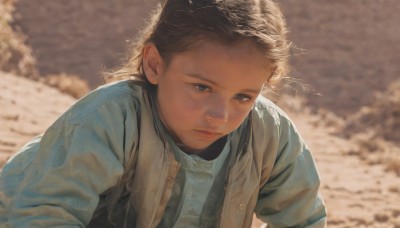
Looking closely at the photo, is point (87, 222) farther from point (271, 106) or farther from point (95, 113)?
point (271, 106)

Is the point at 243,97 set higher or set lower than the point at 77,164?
higher

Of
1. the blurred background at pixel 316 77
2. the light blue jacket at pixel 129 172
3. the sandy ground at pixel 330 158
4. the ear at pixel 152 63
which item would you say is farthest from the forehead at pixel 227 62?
the sandy ground at pixel 330 158

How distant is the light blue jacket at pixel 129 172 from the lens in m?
2.41

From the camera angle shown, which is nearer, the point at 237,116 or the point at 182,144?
the point at 237,116

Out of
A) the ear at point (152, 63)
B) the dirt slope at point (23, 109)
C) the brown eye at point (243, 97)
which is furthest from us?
the dirt slope at point (23, 109)

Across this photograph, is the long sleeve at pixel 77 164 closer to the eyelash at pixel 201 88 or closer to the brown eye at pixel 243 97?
the eyelash at pixel 201 88

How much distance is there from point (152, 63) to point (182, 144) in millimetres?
288

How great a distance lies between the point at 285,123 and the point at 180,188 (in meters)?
0.48

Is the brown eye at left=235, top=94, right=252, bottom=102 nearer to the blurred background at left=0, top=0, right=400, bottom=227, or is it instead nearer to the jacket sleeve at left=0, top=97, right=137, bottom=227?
the jacket sleeve at left=0, top=97, right=137, bottom=227

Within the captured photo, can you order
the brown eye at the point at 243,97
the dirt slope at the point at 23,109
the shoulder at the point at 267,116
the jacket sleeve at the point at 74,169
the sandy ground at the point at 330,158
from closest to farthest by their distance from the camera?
the jacket sleeve at the point at 74,169 < the brown eye at the point at 243,97 < the shoulder at the point at 267,116 < the sandy ground at the point at 330,158 < the dirt slope at the point at 23,109

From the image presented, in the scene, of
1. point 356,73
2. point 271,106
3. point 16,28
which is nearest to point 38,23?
point 16,28

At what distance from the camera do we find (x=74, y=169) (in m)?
2.41

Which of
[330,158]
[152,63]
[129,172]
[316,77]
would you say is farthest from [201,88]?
[316,77]

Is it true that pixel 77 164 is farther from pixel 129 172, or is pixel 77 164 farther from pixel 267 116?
pixel 267 116
